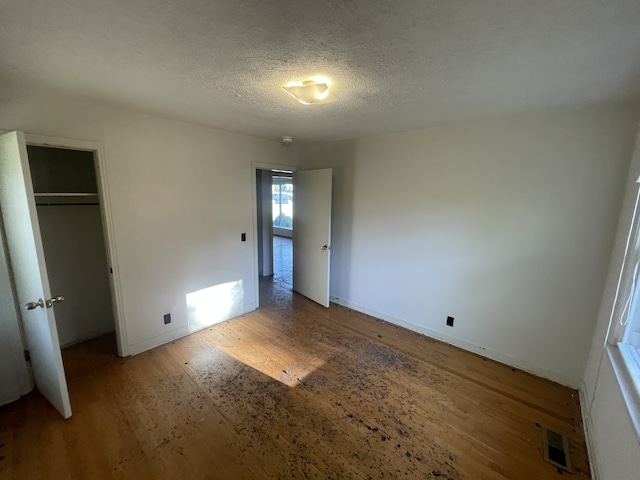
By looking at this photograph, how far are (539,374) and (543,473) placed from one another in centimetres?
106

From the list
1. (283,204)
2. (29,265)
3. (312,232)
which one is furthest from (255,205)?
Answer: (283,204)

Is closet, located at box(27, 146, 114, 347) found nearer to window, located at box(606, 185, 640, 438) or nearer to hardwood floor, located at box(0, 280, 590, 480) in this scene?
hardwood floor, located at box(0, 280, 590, 480)

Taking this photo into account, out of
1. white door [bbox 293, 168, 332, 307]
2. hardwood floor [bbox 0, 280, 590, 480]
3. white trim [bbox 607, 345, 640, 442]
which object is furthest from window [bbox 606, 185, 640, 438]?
white door [bbox 293, 168, 332, 307]

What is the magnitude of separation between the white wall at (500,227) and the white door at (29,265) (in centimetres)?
295

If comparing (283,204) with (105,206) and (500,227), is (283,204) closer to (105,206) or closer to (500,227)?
(105,206)

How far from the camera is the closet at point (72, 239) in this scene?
8.02 feet

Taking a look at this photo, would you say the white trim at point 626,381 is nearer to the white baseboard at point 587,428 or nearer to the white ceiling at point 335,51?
the white baseboard at point 587,428

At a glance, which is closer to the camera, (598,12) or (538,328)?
(598,12)

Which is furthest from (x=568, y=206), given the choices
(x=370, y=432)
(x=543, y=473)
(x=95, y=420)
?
(x=95, y=420)

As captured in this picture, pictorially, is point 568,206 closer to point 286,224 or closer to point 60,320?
A: point 60,320

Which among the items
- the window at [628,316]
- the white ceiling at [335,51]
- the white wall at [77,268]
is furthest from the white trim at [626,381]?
the white wall at [77,268]

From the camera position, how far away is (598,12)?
0.96 metres

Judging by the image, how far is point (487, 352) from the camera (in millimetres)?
2654

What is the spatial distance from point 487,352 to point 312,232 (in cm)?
251
